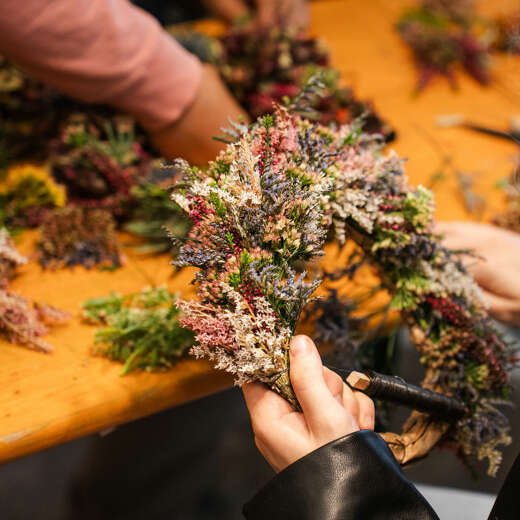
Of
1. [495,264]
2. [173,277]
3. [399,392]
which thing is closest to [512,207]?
[495,264]

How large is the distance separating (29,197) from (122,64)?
1.27 ft

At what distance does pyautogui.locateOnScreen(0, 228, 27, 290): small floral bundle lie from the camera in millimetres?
972

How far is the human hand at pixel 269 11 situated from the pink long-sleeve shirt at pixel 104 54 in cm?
49

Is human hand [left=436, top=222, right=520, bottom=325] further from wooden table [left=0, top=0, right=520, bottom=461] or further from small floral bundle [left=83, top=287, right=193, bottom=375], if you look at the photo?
small floral bundle [left=83, top=287, right=193, bottom=375]

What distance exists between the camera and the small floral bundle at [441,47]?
5.36 feet

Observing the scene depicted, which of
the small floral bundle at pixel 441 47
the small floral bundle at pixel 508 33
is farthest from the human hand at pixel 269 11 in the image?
the small floral bundle at pixel 508 33

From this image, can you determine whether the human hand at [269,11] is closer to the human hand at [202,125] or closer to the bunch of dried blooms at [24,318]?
the human hand at [202,125]

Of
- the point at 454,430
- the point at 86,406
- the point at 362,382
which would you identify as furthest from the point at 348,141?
the point at 86,406

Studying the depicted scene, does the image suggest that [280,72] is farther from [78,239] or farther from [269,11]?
[78,239]

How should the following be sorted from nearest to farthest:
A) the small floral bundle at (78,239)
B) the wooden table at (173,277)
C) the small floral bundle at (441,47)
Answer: the wooden table at (173,277) < the small floral bundle at (78,239) < the small floral bundle at (441,47)

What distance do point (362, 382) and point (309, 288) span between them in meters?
0.15

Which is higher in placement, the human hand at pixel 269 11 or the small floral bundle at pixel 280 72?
the human hand at pixel 269 11

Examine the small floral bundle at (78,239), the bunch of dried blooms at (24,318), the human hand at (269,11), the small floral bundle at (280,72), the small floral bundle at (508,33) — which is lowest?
the bunch of dried blooms at (24,318)

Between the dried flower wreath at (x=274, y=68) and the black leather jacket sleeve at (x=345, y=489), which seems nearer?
the black leather jacket sleeve at (x=345, y=489)
